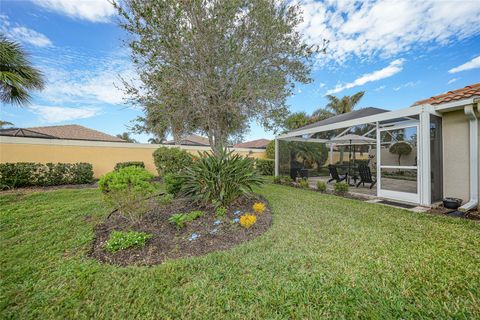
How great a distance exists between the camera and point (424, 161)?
5.22 metres

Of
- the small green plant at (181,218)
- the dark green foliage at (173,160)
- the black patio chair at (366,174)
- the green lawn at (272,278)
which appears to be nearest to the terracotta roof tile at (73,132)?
the dark green foliage at (173,160)

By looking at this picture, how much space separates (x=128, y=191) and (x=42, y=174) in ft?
25.6

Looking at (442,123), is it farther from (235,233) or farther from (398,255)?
(235,233)

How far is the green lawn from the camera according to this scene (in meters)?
1.85

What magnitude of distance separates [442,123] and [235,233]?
22.3 ft

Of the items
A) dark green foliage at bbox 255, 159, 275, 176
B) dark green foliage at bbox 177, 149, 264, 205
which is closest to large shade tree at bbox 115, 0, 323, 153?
dark green foliage at bbox 177, 149, 264, 205

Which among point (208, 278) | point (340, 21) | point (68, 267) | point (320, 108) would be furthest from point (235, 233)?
point (320, 108)

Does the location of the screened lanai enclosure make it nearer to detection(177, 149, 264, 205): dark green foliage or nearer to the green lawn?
the green lawn

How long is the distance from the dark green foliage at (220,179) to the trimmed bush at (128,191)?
1.07 meters

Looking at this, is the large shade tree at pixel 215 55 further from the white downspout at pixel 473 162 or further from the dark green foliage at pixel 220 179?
the white downspout at pixel 473 162

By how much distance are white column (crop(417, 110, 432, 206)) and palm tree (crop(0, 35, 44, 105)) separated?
40.0 ft

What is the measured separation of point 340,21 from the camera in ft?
24.5

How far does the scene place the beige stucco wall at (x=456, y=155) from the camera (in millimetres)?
5227

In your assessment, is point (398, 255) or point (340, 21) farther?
point (340, 21)
